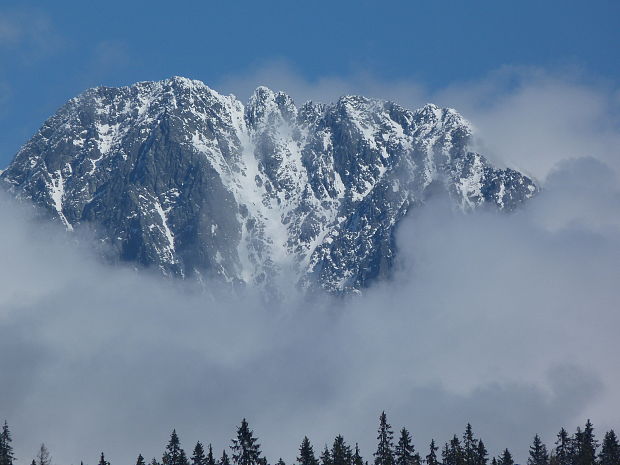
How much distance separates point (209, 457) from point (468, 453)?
3150 centimetres

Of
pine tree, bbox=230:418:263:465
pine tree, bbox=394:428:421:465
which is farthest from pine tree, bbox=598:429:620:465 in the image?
pine tree, bbox=230:418:263:465

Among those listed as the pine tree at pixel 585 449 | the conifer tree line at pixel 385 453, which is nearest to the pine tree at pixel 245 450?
the conifer tree line at pixel 385 453

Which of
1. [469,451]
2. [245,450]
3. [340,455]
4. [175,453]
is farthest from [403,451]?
[175,453]

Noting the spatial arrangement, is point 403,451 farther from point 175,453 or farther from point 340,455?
point 175,453

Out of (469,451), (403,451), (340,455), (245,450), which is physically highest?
(469,451)

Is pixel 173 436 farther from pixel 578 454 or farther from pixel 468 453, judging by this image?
pixel 578 454

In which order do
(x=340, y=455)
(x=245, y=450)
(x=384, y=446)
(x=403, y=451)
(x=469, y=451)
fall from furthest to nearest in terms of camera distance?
(x=469, y=451) < (x=403, y=451) < (x=340, y=455) < (x=384, y=446) < (x=245, y=450)

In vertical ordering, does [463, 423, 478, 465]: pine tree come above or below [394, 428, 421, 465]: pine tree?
above

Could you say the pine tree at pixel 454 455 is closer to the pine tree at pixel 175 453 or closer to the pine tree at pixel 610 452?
the pine tree at pixel 610 452

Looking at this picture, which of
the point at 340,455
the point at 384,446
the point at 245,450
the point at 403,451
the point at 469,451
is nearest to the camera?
the point at 245,450

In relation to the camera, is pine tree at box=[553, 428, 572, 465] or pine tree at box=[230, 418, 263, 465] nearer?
pine tree at box=[230, 418, 263, 465]

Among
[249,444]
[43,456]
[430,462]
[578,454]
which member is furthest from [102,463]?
[578,454]

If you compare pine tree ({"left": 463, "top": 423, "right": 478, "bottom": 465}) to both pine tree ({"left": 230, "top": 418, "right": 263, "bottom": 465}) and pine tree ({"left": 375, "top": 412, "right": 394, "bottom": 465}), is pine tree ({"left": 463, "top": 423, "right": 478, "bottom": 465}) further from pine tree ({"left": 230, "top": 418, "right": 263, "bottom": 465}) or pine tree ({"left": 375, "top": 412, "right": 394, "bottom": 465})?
pine tree ({"left": 230, "top": 418, "right": 263, "bottom": 465})

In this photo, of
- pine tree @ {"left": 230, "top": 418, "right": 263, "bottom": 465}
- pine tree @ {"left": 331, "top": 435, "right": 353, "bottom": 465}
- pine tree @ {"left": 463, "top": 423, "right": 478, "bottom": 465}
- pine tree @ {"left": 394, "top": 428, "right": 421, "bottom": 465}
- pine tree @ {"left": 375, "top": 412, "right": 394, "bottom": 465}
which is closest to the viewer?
pine tree @ {"left": 230, "top": 418, "right": 263, "bottom": 465}
